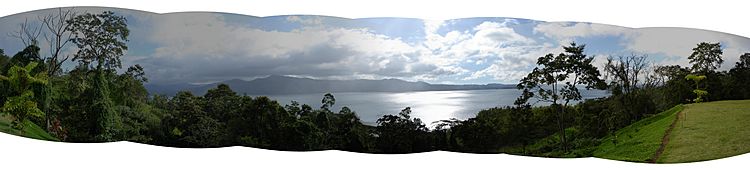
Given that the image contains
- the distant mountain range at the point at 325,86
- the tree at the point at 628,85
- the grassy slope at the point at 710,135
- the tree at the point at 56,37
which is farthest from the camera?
the tree at the point at 56,37

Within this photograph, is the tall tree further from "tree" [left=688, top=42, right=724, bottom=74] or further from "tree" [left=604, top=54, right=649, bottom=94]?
"tree" [left=688, top=42, right=724, bottom=74]

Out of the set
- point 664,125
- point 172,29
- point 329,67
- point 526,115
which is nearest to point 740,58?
point 664,125

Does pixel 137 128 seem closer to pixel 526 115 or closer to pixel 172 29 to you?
pixel 172 29

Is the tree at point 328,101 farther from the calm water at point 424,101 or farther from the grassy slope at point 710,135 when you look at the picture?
the grassy slope at point 710,135

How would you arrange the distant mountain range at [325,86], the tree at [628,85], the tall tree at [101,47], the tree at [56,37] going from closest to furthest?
the tree at [628,85] → the distant mountain range at [325,86] → the tall tree at [101,47] → the tree at [56,37]

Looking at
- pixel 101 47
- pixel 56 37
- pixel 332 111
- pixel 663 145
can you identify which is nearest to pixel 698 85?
pixel 663 145

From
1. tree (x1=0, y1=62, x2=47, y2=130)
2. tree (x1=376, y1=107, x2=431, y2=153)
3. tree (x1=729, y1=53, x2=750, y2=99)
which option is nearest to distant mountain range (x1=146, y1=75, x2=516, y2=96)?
tree (x1=376, y1=107, x2=431, y2=153)

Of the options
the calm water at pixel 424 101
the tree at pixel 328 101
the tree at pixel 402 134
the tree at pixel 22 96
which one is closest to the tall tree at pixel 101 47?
the tree at pixel 22 96
